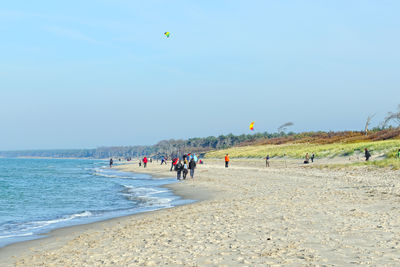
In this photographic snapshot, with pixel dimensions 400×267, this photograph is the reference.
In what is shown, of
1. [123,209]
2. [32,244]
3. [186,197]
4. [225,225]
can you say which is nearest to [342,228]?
[225,225]

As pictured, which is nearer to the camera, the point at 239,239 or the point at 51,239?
the point at 239,239

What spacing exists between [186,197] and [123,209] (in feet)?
15.0

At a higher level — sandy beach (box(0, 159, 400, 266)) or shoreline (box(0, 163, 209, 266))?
sandy beach (box(0, 159, 400, 266))

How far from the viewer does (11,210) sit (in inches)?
760

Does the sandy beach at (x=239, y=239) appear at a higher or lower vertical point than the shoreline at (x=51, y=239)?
higher

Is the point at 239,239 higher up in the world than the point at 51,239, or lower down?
higher up

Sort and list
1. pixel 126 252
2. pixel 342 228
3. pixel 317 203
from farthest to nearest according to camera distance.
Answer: pixel 317 203
pixel 342 228
pixel 126 252

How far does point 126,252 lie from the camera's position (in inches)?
339

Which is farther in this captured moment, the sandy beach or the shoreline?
the shoreline

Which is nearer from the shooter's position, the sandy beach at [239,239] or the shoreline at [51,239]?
the sandy beach at [239,239]

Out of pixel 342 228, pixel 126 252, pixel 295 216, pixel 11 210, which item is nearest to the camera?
pixel 126 252

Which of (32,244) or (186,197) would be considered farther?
(186,197)

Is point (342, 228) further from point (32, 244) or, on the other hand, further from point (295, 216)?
point (32, 244)

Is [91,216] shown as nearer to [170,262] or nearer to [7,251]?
[7,251]
